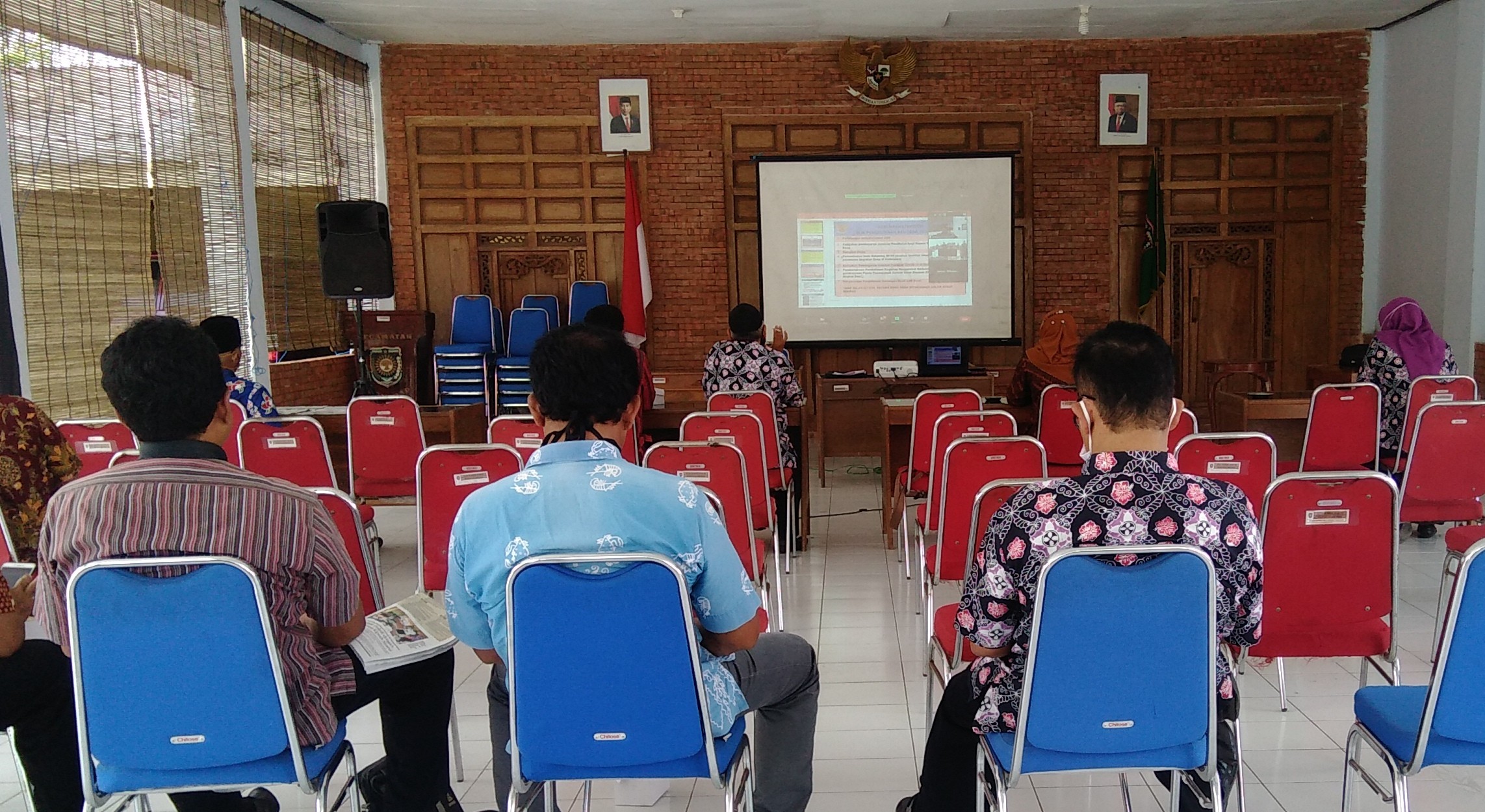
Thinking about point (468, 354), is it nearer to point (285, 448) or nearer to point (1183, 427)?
point (285, 448)

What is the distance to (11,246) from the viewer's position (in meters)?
5.00

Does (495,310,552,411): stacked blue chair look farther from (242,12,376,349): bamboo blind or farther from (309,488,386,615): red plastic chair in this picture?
→ (309,488,386,615): red plastic chair

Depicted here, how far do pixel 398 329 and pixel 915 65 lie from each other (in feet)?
16.7

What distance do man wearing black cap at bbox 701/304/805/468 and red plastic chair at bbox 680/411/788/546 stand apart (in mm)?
1025

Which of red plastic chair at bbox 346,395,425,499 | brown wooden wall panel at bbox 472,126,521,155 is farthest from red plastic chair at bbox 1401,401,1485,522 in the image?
brown wooden wall panel at bbox 472,126,521,155

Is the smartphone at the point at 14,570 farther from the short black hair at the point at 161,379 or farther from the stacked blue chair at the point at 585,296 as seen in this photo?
the stacked blue chair at the point at 585,296

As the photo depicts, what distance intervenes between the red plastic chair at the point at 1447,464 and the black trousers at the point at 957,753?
2339 mm

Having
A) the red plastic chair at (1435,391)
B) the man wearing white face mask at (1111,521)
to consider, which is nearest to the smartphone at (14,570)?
the man wearing white face mask at (1111,521)

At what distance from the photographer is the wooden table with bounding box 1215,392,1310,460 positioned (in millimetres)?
5746

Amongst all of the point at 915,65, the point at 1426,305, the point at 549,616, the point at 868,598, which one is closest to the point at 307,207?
the point at 915,65

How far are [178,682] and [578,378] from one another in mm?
866

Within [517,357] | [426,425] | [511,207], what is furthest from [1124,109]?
[426,425]

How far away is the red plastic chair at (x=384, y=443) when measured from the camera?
4.67 metres

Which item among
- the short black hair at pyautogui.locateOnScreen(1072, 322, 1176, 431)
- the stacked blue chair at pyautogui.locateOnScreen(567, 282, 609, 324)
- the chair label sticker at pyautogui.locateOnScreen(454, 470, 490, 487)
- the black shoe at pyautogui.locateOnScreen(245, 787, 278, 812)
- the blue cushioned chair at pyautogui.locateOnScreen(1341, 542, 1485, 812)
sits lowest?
the black shoe at pyautogui.locateOnScreen(245, 787, 278, 812)
